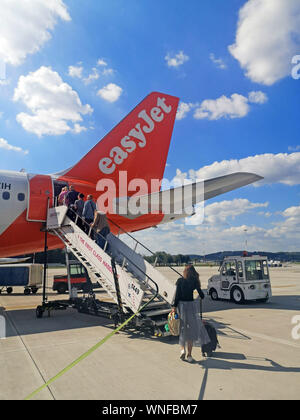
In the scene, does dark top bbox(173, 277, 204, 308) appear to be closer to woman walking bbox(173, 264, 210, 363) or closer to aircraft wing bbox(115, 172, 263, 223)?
woman walking bbox(173, 264, 210, 363)

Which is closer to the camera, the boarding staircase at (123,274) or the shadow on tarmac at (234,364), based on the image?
the shadow on tarmac at (234,364)

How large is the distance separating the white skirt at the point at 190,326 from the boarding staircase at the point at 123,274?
1178 mm

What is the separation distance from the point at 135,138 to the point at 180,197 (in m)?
5.88

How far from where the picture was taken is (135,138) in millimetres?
15406

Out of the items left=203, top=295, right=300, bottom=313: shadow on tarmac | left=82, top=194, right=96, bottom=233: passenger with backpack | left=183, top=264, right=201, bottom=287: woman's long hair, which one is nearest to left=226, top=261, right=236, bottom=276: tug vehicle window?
left=203, top=295, right=300, bottom=313: shadow on tarmac

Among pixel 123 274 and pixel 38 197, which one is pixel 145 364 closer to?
pixel 123 274

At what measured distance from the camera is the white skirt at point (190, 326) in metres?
6.07

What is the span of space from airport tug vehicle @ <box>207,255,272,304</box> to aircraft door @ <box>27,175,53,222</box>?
30.4 ft

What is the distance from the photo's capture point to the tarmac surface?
15.0 ft

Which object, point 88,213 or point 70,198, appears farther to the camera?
point 70,198

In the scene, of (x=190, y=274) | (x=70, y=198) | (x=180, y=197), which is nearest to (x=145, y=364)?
(x=190, y=274)

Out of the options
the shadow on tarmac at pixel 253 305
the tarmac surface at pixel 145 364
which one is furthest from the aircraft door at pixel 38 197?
the shadow on tarmac at pixel 253 305

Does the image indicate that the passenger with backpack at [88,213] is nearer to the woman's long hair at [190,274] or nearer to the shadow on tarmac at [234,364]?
the woman's long hair at [190,274]

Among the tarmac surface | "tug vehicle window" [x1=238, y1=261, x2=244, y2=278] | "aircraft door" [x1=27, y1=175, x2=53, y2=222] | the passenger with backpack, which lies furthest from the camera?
"tug vehicle window" [x1=238, y1=261, x2=244, y2=278]
